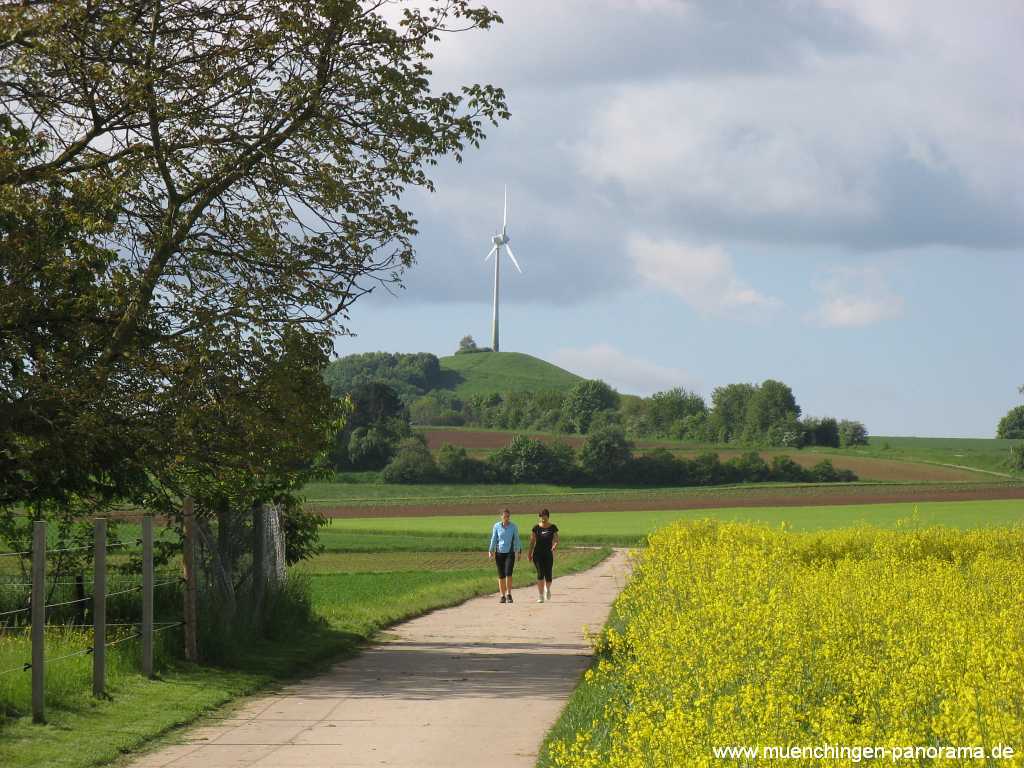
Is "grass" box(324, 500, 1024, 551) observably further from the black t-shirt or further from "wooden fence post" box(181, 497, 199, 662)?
"wooden fence post" box(181, 497, 199, 662)

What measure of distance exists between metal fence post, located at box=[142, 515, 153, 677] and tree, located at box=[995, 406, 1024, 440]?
165 meters

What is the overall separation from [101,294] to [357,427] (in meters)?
92.8

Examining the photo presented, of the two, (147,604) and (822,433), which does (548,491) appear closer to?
(822,433)

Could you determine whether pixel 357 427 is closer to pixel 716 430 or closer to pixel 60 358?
pixel 716 430

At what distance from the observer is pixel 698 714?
801 centimetres

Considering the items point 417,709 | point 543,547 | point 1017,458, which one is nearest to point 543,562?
Result: point 543,547

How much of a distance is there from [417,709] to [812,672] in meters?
3.86

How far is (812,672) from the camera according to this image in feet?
35.2

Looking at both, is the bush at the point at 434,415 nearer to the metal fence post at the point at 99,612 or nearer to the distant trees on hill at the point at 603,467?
the distant trees on hill at the point at 603,467

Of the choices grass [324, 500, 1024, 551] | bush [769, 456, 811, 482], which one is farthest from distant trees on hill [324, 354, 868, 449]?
grass [324, 500, 1024, 551]

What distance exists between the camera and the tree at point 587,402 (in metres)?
163

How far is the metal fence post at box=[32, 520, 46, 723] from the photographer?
1161 cm

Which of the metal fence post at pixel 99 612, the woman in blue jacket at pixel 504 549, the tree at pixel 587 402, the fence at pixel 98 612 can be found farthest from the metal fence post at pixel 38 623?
the tree at pixel 587 402

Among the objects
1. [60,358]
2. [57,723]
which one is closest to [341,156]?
[60,358]
